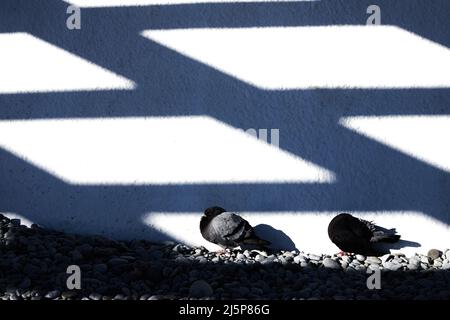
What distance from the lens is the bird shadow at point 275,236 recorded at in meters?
4.27

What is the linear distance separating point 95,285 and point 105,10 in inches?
78.7

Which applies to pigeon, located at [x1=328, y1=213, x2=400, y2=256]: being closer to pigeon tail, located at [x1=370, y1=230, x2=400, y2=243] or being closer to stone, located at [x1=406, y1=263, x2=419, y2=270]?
pigeon tail, located at [x1=370, y1=230, x2=400, y2=243]

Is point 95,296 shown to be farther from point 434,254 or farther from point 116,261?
point 434,254

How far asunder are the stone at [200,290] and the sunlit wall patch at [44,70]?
62.2 inches

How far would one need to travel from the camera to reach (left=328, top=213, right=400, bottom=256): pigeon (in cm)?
402

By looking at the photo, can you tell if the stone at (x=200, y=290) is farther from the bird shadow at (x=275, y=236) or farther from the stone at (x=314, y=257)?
the stone at (x=314, y=257)

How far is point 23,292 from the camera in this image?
3.49 metres

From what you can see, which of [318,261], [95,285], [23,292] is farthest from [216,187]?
[23,292]

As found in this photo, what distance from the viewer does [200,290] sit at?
3.53 metres

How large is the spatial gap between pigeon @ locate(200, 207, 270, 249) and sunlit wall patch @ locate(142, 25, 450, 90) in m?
0.97

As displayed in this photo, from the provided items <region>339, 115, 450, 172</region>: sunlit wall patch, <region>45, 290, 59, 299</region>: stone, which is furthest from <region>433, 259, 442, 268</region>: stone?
<region>45, 290, 59, 299</region>: stone

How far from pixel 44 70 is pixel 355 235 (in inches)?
99.7

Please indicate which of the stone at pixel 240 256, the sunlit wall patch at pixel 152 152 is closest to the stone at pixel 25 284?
the sunlit wall patch at pixel 152 152
